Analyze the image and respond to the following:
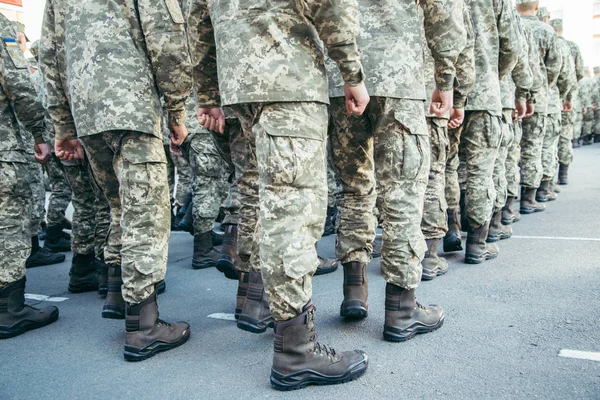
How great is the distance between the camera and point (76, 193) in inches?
144

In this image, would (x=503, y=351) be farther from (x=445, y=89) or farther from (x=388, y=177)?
(x=445, y=89)

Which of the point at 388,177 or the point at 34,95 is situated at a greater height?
the point at 34,95

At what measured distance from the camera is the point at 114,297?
2.89m

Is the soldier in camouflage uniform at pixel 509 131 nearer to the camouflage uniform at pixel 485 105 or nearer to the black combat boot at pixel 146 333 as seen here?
the camouflage uniform at pixel 485 105

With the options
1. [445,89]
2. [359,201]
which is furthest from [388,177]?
[445,89]

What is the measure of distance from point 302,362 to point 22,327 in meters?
1.81

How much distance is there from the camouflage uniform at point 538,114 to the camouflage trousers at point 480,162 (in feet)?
6.90

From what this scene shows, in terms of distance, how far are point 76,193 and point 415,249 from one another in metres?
2.54

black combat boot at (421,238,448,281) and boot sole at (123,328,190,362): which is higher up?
black combat boot at (421,238,448,281)

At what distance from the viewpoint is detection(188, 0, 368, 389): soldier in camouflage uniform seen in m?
1.90

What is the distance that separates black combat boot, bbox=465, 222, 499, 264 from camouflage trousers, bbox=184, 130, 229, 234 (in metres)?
1.99

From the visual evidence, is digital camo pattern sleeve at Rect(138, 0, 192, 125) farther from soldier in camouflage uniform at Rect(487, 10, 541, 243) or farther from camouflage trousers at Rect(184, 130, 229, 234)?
soldier in camouflage uniform at Rect(487, 10, 541, 243)

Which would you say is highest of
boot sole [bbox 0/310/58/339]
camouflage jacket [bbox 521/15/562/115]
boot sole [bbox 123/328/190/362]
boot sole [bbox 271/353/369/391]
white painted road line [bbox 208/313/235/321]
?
camouflage jacket [bbox 521/15/562/115]

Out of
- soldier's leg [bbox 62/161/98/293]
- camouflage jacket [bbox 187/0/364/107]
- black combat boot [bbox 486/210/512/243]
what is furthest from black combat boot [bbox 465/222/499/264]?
soldier's leg [bbox 62/161/98/293]
